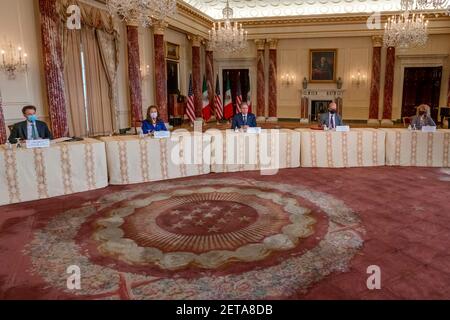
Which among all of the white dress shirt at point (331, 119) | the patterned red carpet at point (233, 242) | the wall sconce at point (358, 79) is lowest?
the patterned red carpet at point (233, 242)

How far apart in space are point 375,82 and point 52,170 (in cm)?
1375

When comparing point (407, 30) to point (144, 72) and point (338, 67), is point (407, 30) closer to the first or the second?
point (338, 67)

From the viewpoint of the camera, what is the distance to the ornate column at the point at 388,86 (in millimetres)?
15156

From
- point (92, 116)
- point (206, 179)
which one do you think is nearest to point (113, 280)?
point (206, 179)

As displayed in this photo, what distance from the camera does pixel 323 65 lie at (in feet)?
53.1

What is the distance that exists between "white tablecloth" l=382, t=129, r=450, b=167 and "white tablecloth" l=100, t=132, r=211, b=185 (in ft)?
13.0

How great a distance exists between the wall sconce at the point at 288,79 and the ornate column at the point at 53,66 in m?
10.7

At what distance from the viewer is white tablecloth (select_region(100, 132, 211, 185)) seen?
6.48 meters

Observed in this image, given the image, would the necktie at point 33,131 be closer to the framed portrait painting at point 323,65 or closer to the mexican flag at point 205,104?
the mexican flag at point 205,104

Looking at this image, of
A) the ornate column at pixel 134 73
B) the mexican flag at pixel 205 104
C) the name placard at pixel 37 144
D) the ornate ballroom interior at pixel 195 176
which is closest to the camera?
the ornate ballroom interior at pixel 195 176

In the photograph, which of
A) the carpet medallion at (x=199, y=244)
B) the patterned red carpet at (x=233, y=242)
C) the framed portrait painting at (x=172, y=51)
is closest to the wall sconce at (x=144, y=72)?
the framed portrait painting at (x=172, y=51)

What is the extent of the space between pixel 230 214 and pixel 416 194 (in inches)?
121

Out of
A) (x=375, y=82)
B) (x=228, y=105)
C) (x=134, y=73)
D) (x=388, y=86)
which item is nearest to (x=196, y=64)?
(x=228, y=105)

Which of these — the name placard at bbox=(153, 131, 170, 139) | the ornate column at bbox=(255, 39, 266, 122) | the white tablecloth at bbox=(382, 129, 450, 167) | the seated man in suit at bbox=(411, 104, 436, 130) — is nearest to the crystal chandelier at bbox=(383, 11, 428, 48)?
the seated man in suit at bbox=(411, 104, 436, 130)
